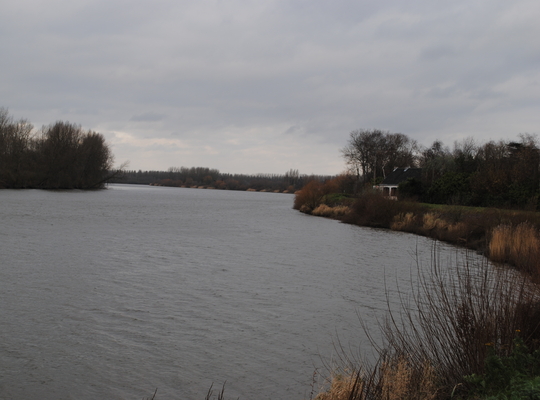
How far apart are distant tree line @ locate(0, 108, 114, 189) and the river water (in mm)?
55610

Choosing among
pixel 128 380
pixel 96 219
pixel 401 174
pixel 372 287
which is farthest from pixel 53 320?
pixel 401 174

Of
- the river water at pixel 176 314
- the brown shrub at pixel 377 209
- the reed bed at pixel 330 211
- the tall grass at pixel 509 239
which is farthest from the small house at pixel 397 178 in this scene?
the tall grass at pixel 509 239

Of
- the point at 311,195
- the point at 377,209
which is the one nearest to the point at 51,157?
the point at 311,195

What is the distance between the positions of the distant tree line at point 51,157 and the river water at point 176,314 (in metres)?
55.6

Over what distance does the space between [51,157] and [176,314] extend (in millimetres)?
72589

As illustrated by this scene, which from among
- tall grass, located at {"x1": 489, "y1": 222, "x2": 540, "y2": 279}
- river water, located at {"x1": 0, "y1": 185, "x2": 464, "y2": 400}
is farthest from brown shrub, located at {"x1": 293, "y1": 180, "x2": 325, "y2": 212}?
tall grass, located at {"x1": 489, "y1": 222, "x2": 540, "y2": 279}

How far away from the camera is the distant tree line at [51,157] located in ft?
228

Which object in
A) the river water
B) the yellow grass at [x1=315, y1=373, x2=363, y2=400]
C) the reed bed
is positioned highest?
the reed bed

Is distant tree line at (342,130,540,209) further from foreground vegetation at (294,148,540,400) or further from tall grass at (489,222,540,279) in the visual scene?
foreground vegetation at (294,148,540,400)

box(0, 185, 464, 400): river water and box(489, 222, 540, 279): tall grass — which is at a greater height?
box(489, 222, 540, 279): tall grass

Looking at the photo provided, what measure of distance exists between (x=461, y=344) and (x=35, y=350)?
6.70 metres

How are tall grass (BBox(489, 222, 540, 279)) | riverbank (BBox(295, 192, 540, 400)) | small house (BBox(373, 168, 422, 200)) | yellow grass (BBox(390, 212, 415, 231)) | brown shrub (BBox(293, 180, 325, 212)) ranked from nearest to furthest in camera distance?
riverbank (BBox(295, 192, 540, 400))
tall grass (BBox(489, 222, 540, 279))
yellow grass (BBox(390, 212, 415, 231))
brown shrub (BBox(293, 180, 325, 212))
small house (BBox(373, 168, 422, 200))

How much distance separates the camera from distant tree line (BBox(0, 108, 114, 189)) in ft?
228

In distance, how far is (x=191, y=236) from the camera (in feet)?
83.8
